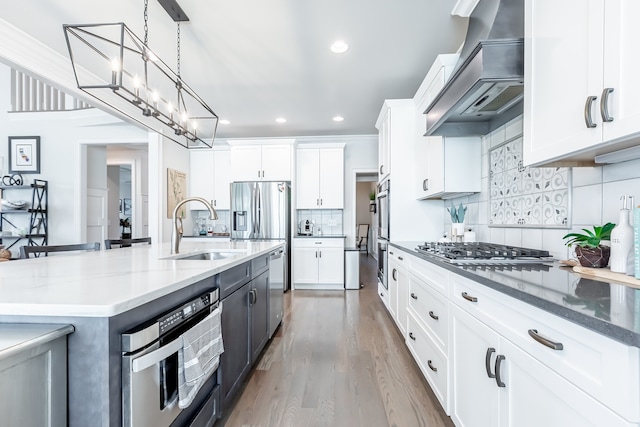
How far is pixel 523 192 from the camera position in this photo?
77.4 inches

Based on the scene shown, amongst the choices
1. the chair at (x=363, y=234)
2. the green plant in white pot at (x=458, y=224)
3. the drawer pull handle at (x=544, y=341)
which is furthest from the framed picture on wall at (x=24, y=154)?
the chair at (x=363, y=234)

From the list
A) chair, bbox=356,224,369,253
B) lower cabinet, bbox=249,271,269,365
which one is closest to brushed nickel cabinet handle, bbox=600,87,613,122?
lower cabinet, bbox=249,271,269,365

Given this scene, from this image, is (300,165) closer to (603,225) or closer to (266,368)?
(266,368)

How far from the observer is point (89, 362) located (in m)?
0.85

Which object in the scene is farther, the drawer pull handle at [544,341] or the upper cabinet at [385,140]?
the upper cabinet at [385,140]

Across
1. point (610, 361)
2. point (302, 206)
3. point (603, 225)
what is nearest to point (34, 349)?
point (610, 361)

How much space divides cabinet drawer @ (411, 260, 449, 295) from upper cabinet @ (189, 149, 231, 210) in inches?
165

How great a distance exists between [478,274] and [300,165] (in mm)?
4193

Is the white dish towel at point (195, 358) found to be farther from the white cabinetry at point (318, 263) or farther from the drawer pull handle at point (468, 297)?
the white cabinetry at point (318, 263)

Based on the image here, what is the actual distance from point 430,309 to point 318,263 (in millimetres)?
3055

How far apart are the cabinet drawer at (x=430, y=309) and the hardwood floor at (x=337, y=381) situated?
0.43 meters

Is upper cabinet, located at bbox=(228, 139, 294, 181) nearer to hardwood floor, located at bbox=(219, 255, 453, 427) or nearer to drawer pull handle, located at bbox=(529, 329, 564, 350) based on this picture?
hardwood floor, located at bbox=(219, 255, 453, 427)

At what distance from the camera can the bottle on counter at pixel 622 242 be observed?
111cm

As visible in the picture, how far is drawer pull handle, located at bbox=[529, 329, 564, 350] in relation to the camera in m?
0.78
